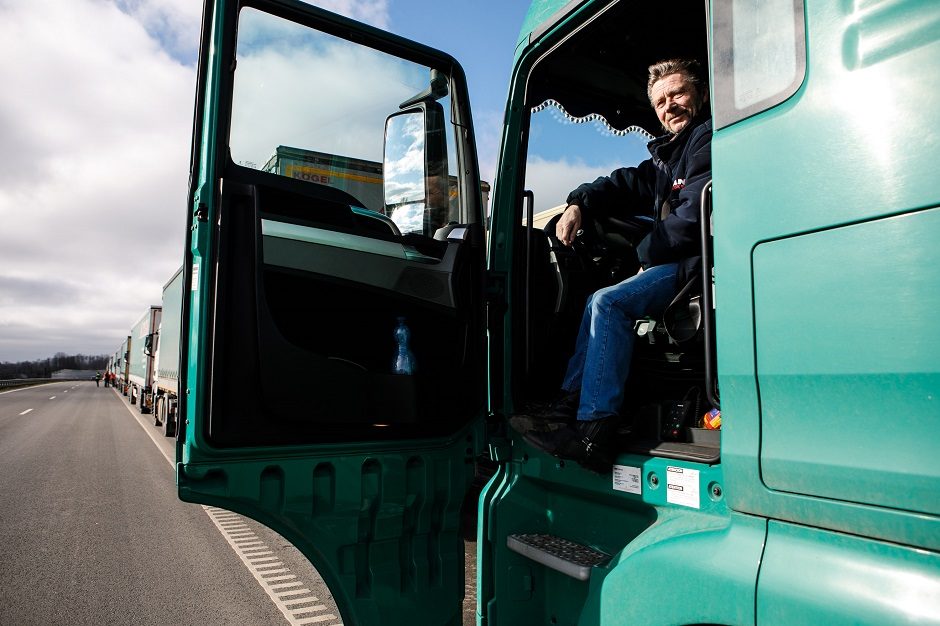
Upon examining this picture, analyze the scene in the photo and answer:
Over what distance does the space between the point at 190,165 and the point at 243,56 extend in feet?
1.50

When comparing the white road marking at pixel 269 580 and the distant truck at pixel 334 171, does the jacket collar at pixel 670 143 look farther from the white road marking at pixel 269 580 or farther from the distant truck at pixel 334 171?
the white road marking at pixel 269 580

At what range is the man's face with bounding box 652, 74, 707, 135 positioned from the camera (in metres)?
2.65

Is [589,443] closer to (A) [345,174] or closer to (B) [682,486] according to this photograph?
(B) [682,486]

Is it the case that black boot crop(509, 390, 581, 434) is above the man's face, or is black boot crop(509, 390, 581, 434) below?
below

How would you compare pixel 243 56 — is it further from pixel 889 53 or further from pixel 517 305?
pixel 889 53

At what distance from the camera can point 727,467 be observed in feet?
5.25

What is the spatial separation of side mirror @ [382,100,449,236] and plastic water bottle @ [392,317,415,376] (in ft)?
→ 1.69

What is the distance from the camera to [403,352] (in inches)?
99.0

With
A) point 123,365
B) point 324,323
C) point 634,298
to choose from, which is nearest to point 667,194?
point 634,298

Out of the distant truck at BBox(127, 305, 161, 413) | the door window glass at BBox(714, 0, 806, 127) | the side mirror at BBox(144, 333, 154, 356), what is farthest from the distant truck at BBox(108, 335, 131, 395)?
the door window glass at BBox(714, 0, 806, 127)

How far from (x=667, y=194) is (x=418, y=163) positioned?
A: 3.50 ft

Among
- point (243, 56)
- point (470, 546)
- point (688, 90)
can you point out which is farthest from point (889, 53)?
point (470, 546)

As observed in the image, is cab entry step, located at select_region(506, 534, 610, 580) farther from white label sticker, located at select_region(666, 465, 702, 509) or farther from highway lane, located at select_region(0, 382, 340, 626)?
highway lane, located at select_region(0, 382, 340, 626)

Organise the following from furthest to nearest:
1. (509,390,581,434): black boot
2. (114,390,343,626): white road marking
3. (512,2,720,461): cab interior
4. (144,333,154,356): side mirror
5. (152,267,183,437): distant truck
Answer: (144,333,154,356): side mirror, (152,267,183,437): distant truck, (114,390,343,626): white road marking, (509,390,581,434): black boot, (512,2,720,461): cab interior
